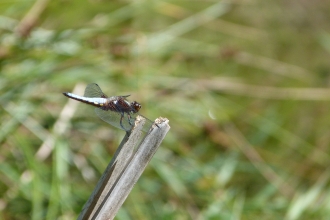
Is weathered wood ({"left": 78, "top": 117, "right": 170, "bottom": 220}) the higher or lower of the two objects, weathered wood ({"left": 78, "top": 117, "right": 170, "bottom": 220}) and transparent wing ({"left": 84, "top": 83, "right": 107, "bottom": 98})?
the lower

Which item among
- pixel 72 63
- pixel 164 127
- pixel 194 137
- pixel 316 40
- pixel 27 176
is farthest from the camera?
pixel 316 40

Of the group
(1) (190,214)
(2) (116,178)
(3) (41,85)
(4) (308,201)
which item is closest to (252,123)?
(4) (308,201)

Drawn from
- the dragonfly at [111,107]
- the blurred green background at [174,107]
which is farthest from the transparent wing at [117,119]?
the blurred green background at [174,107]

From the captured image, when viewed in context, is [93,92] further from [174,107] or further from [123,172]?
[174,107]

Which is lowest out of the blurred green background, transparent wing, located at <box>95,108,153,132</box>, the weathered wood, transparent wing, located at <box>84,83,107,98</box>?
the weathered wood

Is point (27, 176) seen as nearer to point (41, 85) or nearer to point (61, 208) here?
point (61, 208)

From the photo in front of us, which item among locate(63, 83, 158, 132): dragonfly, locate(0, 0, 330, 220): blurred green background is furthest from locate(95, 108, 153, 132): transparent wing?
locate(0, 0, 330, 220): blurred green background

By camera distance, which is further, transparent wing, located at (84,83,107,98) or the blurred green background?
the blurred green background

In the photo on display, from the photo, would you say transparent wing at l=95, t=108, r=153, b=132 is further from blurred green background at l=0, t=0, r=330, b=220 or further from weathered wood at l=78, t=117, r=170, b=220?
blurred green background at l=0, t=0, r=330, b=220

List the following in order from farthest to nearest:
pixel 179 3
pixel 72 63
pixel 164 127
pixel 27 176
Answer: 1. pixel 179 3
2. pixel 72 63
3. pixel 27 176
4. pixel 164 127
